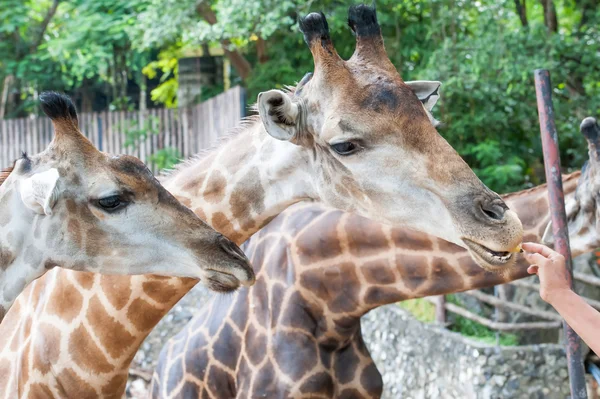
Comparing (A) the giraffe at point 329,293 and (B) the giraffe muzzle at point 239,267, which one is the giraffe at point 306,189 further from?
(A) the giraffe at point 329,293

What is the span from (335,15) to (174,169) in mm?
5978

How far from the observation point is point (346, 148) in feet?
11.8

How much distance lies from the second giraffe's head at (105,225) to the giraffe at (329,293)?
1250 millimetres

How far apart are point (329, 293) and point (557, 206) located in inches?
56.8

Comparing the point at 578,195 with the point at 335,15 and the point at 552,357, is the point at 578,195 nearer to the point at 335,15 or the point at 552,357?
the point at 552,357

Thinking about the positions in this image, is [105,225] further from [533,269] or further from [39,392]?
[533,269]

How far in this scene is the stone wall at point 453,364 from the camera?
7207 millimetres

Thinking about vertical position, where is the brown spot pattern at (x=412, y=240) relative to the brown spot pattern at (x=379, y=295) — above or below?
above

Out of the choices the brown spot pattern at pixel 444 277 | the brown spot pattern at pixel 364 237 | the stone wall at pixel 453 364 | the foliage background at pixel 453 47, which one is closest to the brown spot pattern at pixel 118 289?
the brown spot pattern at pixel 364 237

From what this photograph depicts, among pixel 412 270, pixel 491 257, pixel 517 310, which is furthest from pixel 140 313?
pixel 517 310

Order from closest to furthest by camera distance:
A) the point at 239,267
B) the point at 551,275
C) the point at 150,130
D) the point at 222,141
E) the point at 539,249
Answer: the point at 551,275 < the point at 539,249 < the point at 239,267 < the point at 222,141 < the point at 150,130

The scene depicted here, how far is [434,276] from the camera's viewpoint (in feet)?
14.4

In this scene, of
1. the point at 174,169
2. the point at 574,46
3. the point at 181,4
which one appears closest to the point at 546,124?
the point at 174,169

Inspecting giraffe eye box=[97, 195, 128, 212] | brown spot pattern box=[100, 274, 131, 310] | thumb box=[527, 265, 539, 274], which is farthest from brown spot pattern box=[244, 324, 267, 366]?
thumb box=[527, 265, 539, 274]
